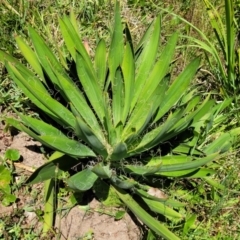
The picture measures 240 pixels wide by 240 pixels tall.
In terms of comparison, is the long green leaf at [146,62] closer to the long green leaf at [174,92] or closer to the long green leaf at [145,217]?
the long green leaf at [174,92]

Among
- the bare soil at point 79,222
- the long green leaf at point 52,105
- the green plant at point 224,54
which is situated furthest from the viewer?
the green plant at point 224,54

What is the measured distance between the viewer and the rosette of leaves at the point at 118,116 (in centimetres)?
217

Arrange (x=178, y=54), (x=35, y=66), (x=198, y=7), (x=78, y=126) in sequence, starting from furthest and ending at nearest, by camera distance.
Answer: (x=198, y=7) < (x=178, y=54) < (x=35, y=66) < (x=78, y=126)

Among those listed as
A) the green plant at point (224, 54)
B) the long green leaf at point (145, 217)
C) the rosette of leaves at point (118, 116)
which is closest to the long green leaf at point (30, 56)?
the rosette of leaves at point (118, 116)

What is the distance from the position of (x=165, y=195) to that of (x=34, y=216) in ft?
2.25

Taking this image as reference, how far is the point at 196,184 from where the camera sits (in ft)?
8.48

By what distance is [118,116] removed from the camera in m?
2.42

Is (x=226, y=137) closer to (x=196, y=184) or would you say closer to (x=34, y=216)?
(x=196, y=184)

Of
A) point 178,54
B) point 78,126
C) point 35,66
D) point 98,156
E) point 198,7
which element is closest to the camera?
point 78,126

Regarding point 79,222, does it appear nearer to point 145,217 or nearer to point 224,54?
point 145,217

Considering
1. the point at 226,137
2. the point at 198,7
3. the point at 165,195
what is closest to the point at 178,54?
the point at 198,7

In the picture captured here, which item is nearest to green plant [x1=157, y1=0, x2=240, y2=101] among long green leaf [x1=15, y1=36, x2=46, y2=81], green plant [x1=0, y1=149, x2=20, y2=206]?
long green leaf [x1=15, y1=36, x2=46, y2=81]

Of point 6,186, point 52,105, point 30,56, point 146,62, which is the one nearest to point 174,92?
point 146,62

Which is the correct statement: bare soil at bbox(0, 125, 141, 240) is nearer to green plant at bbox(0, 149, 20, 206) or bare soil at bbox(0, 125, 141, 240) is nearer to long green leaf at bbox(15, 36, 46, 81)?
green plant at bbox(0, 149, 20, 206)
